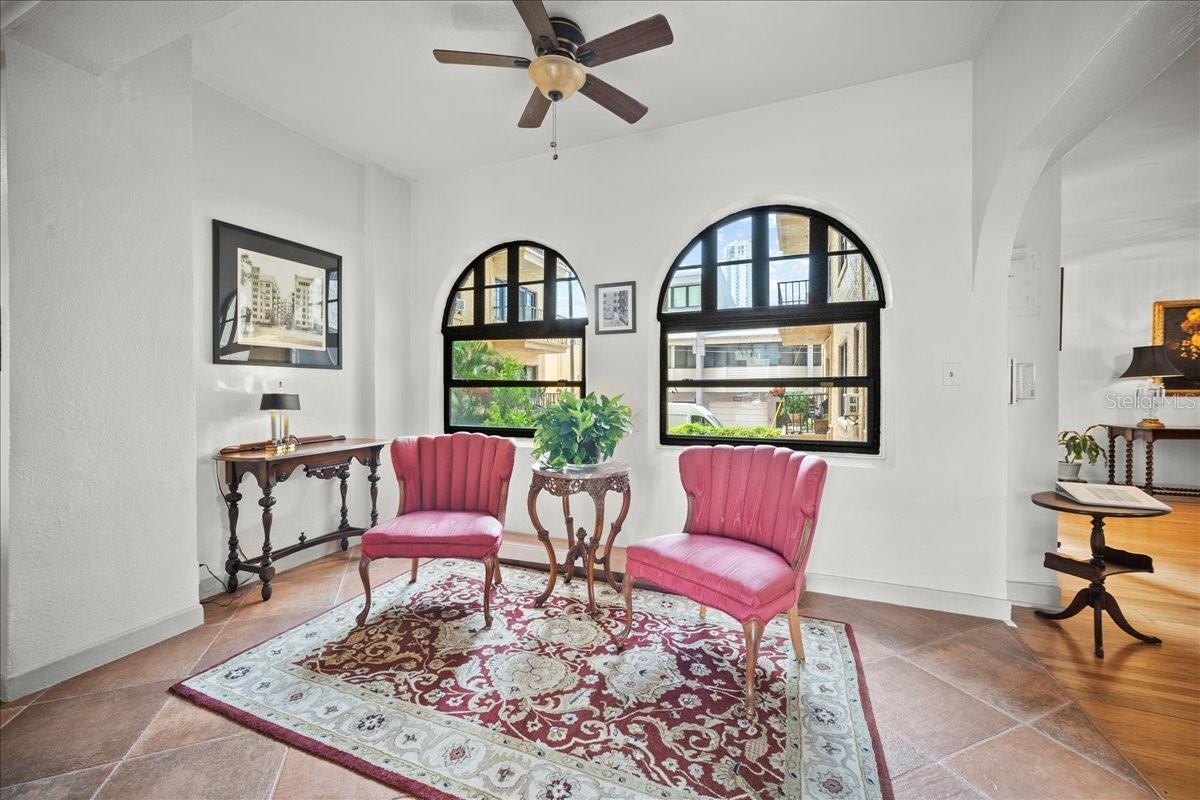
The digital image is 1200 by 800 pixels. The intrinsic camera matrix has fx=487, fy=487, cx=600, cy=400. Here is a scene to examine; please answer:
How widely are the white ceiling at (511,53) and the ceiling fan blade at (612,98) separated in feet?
1.03

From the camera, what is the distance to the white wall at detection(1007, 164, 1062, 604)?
2.86 m

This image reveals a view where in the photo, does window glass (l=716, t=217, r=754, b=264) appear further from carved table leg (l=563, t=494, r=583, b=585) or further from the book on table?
the book on table

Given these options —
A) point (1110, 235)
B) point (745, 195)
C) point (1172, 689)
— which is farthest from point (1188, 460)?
point (745, 195)


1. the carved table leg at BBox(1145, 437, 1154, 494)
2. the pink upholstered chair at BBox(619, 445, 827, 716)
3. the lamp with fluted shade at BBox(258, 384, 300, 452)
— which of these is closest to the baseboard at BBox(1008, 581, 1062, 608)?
the pink upholstered chair at BBox(619, 445, 827, 716)

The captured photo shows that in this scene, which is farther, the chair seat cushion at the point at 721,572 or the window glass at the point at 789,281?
the window glass at the point at 789,281

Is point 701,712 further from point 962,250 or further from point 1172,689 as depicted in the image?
point 962,250

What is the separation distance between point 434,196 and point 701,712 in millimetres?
4490

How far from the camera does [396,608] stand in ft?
9.41

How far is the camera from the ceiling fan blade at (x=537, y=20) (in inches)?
78.1

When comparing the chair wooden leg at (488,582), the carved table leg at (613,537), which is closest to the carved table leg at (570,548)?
the carved table leg at (613,537)

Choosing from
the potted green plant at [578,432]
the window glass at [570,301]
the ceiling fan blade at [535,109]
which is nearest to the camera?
the ceiling fan blade at [535,109]

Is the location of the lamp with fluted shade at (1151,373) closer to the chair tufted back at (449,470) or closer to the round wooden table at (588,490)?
the round wooden table at (588,490)

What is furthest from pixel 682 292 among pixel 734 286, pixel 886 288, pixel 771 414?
pixel 886 288

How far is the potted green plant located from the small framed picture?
3.17 ft
